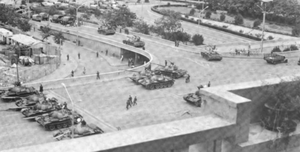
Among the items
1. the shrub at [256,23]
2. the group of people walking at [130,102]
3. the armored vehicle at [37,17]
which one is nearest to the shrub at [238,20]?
the shrub at [256,23]

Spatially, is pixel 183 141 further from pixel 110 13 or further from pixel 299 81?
pixel 110 13

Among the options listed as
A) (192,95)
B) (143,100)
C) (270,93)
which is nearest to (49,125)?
(143,100)

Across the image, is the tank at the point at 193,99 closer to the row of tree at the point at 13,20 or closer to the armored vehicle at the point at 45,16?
the row of tree at the point at 13,20

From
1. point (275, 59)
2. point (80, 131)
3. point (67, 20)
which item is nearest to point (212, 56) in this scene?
point (275, 59)

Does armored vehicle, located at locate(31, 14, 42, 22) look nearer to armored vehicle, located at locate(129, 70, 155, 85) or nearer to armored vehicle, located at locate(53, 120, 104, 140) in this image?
armored vehicle, located at locate(129, 70, 155, 85)

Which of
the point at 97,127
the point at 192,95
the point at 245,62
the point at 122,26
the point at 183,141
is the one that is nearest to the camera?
the point at 183,141

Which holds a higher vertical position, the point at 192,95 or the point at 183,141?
the point at 183,141

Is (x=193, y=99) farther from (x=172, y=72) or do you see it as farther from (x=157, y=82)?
(x=172, y=72)
